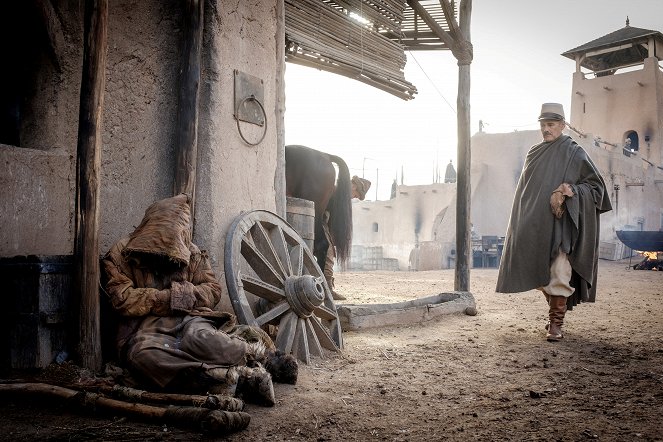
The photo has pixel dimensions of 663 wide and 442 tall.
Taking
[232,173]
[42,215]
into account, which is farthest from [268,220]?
[42,215]

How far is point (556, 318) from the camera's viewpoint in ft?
14.3

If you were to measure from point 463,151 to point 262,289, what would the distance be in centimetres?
423

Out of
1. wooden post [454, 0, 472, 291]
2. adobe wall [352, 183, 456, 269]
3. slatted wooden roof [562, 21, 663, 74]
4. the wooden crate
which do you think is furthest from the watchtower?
the wooden crate

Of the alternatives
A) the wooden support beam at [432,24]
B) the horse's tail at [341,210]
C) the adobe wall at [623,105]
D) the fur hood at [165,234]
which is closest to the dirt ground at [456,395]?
the fur hood at [165,234]

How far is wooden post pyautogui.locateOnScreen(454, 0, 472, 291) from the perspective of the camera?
263 inches

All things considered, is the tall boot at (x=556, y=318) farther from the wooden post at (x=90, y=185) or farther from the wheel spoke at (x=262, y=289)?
the wooden post at (x=90, y=185)

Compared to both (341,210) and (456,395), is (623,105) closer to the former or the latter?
(341,210)

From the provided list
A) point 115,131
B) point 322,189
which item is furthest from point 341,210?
point 115,131

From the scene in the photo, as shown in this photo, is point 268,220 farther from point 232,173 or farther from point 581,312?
point 581,312

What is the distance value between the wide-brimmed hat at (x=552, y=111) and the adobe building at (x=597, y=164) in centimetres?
1320

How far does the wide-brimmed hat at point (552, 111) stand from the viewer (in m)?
4.62

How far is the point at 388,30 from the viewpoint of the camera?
22.6 feet

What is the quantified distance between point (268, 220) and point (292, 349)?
3.09ft

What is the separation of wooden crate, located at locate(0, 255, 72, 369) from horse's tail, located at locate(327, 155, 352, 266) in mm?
4231
